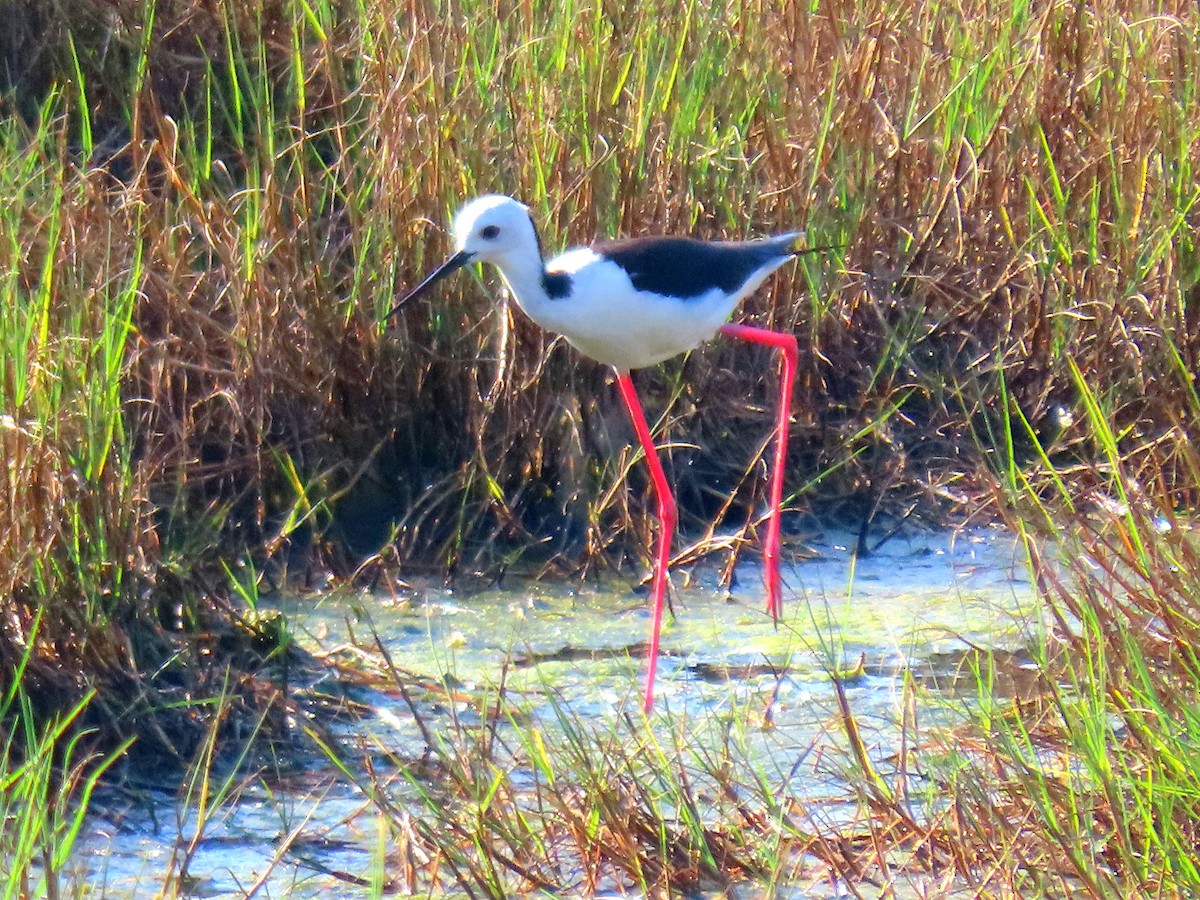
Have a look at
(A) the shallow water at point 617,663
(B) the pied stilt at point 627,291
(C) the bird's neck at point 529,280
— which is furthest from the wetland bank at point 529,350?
(C) the bird's neck at point 529,280

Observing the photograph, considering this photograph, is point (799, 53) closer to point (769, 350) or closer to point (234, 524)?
point (769, 350)

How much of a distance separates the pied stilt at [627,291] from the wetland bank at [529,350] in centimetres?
15

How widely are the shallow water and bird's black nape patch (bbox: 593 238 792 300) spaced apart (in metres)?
0.64

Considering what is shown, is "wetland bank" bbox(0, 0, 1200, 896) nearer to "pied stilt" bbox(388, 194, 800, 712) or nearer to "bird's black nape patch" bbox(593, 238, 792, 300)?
"pied stilt" bbox(388, 194, 800, 712)

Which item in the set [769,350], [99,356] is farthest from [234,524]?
[769,350]

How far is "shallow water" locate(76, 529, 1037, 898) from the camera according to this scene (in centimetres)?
256

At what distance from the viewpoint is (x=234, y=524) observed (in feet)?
12.1

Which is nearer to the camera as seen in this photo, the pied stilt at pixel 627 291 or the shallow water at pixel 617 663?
the shallow water at pixel 617 663

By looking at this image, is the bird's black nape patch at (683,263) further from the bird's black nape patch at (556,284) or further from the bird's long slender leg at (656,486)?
the bird's long slender leg at (656,486)

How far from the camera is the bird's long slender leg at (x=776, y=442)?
3.54 metres

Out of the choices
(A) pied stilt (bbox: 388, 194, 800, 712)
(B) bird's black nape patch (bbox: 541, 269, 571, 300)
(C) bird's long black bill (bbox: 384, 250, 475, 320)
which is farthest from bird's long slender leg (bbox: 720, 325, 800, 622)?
(C) bird's long black bill (bbox: 384, 250, 475, 320)

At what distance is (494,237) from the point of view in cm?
345

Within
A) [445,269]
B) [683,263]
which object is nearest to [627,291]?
[683,263]

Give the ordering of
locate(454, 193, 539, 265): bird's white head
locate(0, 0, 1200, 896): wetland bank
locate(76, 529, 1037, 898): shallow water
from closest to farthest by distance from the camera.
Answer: locate(76, 529, 1037, 898): shallow water, locate(0, 0, 1200, 896): wetland bank, locate(454, 193, 539, 265): bird's white head
